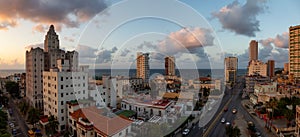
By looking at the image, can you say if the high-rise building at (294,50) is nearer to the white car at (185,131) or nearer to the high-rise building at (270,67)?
the high-rise building at (270,67)

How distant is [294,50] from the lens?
20047 mm

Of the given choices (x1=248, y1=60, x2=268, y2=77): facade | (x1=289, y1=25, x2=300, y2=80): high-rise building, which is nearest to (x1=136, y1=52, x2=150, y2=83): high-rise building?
(x1=248, y1=60, x2=268, y2=77): facade

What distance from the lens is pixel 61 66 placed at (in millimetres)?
10609

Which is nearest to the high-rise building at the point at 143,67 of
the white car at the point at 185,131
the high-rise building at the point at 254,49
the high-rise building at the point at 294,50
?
Result: the high-rise building at the point at 294,50

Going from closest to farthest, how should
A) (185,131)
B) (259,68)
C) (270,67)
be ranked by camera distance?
1. (185,131)
2. (270,67)
3. (259,68)

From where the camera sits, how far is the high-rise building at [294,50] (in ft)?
64.9

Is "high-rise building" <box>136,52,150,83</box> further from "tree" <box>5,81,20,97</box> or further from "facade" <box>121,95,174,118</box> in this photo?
"facade" <box>121,95,174,118</box>

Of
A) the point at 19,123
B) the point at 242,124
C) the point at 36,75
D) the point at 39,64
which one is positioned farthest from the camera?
the point at 39,64

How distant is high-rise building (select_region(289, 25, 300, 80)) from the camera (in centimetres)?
1978

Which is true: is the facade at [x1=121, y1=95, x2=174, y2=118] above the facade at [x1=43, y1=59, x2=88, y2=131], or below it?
below

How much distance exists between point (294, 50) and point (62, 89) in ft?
75.0

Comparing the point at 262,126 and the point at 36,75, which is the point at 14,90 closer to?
the point at 36,75

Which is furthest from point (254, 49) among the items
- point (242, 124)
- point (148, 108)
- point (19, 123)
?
point (19, 123)

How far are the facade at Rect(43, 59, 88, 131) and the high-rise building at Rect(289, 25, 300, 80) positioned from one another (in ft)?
70.4
